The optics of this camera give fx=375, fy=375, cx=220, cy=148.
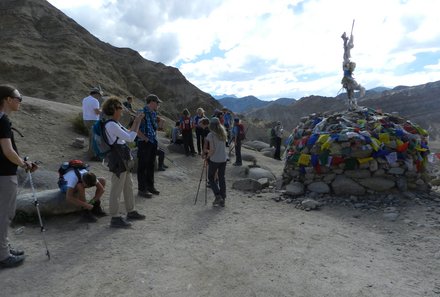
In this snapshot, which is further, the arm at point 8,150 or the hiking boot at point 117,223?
the hiking boot at point 117,223

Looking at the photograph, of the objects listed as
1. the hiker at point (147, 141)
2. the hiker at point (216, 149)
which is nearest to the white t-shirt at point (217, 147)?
the hiker at point (216, 149)

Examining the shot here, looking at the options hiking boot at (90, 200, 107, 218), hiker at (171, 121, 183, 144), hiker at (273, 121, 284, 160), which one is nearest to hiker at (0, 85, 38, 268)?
hiking boot at (90, 200, 107, 218)

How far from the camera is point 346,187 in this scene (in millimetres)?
9047

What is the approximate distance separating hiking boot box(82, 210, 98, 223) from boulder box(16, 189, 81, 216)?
23cm

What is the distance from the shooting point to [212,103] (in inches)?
1570

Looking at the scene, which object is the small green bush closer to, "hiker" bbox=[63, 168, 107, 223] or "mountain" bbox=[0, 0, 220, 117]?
"hiker" bbox=[63, 168, 107, 223]

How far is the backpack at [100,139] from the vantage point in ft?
19.0

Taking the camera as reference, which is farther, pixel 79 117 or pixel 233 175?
pixel 79 117

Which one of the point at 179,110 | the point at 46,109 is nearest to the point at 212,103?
the point at 179,110

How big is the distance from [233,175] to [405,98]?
74.7 m

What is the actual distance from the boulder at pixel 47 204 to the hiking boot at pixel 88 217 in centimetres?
23

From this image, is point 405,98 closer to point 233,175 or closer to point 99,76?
point 99,76

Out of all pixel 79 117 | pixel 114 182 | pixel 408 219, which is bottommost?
pixel 408 219

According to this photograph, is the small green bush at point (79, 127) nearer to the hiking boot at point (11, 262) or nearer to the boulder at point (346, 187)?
the boulder at point (346, 187)
